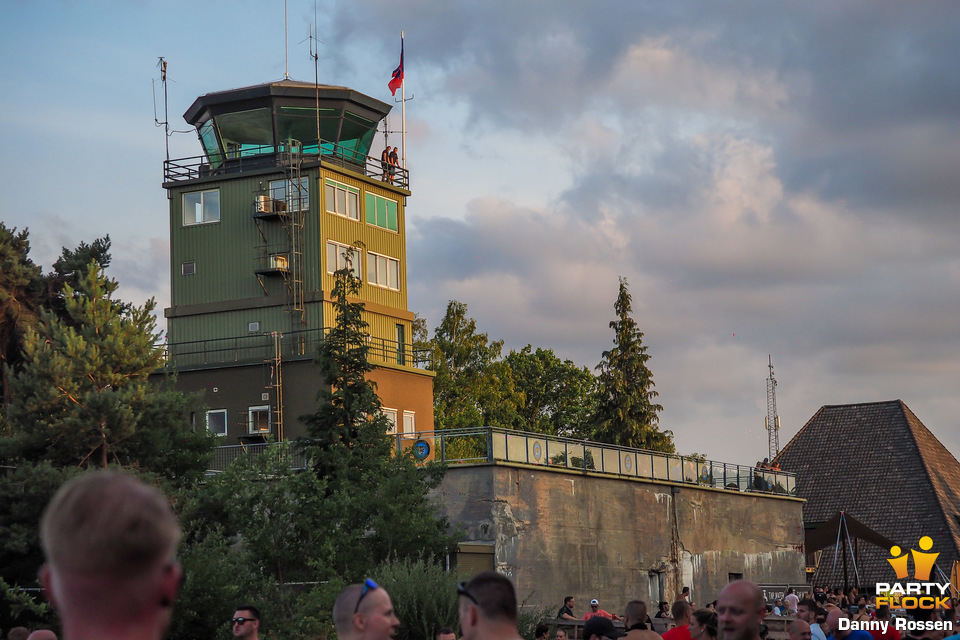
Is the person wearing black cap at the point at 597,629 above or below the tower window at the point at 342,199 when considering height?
below

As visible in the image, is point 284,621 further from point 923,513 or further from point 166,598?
point 923,513

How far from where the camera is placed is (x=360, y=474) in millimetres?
29891

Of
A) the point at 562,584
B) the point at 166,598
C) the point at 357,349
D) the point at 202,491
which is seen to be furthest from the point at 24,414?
the point at 166,598

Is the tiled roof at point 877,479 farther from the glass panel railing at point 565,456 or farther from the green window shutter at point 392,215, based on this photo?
the green window shutter at point 392,215

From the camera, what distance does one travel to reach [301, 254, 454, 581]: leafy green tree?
27.8 metres

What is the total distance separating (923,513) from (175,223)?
38.0 m

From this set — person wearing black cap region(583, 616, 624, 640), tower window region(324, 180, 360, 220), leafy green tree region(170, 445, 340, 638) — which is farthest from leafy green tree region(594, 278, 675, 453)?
person wearing black cap region(583, 616, 624, 640)

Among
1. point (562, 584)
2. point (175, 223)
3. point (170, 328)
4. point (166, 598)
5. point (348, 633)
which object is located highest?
point (175, 223)

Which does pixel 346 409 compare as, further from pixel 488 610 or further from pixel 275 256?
pixel 488 610

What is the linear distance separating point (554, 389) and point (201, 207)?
29640mm

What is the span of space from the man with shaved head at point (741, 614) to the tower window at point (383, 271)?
41.0 m

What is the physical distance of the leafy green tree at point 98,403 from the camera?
32.9m

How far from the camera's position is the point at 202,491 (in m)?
31.5

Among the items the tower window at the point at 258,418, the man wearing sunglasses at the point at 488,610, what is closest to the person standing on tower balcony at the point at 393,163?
the tower window at the point at 258,418
